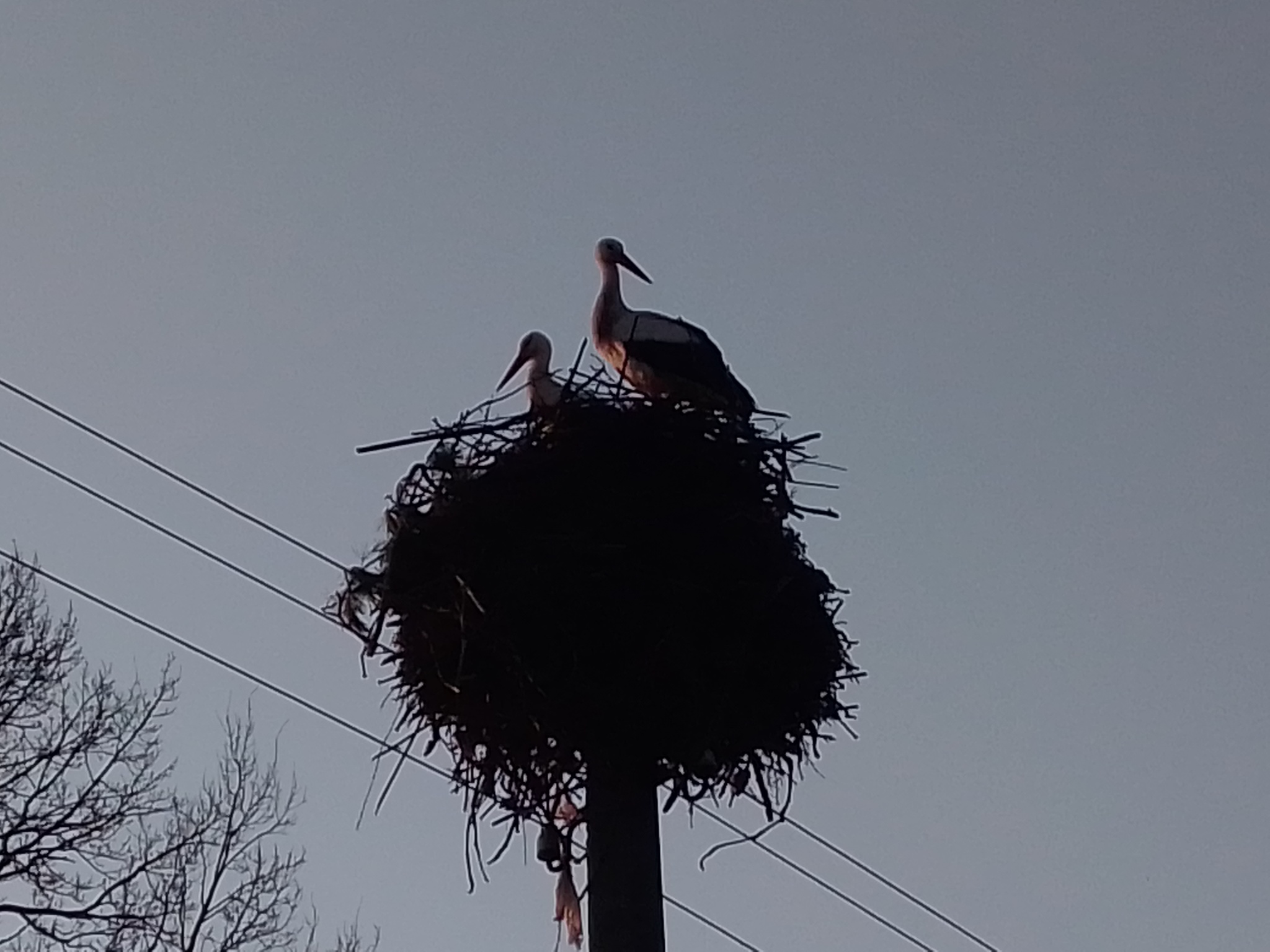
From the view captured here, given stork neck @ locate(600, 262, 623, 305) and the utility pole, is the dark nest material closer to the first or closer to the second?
the utility pole

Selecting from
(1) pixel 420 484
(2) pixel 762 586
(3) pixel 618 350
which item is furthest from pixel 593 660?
(3) pixel 618 350

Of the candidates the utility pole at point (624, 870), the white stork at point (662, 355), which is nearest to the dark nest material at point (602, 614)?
the utility pole at point (624, 870)

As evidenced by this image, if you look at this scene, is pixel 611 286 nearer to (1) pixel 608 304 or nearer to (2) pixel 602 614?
(1) pixel 608 304

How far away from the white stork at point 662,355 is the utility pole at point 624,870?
8.40 feet

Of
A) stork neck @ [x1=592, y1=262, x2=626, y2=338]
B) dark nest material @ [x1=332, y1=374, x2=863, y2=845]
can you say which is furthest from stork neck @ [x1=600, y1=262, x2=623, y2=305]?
dark nest material @ [x1=332, y1=374, x2=863, y2=845]

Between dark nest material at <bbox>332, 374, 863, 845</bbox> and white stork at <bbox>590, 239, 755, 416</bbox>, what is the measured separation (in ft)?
4.40

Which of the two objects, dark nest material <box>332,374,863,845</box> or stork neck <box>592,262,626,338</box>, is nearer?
dark nest material <box>332,374,863,845</box>

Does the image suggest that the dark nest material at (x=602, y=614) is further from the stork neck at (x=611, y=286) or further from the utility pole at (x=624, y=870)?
the stork neck at (x=611, y=286)

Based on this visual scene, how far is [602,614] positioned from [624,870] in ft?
2.67

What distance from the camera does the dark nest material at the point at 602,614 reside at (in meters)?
4.88

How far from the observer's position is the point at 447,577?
5301mm

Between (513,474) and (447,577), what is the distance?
16.3 inches

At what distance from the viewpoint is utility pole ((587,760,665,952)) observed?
4297 millimetres

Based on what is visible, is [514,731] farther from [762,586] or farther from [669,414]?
[669,414]
